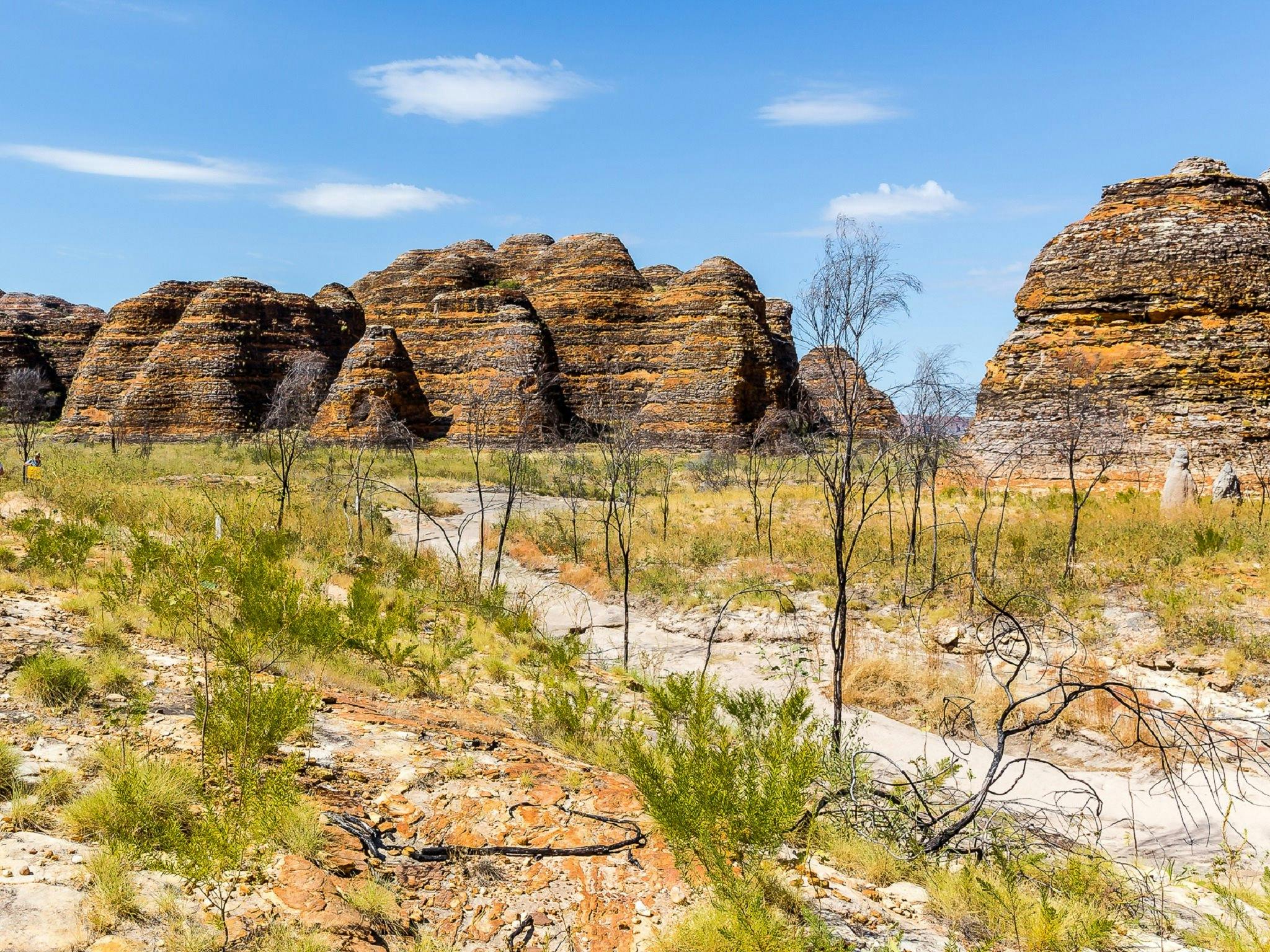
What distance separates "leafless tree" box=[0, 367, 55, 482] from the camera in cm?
3304

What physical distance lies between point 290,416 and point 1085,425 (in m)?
24.4

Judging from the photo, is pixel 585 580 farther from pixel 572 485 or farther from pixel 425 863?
pixel 425 863

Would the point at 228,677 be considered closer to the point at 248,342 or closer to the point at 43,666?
the point at 43,666

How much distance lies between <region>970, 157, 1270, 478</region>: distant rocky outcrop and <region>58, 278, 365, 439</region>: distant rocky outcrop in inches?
→ 1467

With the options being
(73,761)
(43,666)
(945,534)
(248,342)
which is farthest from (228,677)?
(248,342)

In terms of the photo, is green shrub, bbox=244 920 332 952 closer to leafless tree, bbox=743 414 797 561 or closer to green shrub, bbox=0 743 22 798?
green shrub, bbox=0 743 22 798

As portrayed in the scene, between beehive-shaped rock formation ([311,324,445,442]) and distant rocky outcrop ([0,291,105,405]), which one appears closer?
beehive-shaped rock formation ([311,324,445,442])

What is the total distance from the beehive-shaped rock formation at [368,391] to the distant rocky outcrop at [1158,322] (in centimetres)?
3016

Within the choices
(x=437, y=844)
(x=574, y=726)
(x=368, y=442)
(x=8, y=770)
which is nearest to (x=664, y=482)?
(x=368, y=442)

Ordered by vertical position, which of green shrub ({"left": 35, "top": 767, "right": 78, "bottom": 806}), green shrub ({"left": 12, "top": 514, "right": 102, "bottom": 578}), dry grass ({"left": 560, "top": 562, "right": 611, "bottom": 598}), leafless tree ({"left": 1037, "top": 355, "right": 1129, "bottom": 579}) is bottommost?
dry grass ({"left": 560, "top": 562, "right": 611, "bottom": 598})

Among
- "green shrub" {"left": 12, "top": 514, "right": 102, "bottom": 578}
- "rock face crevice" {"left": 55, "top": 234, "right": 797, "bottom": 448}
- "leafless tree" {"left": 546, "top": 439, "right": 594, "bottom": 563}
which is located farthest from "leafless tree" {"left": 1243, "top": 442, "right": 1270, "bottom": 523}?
"green shrub" {"left": 12, "top": 514, "right": 102, "bottom": 578}

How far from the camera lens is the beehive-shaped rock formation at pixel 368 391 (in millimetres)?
40750

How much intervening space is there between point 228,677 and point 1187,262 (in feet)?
77.8

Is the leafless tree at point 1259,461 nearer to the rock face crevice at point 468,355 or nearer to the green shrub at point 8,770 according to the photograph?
the rock face crevice at point 468,355
